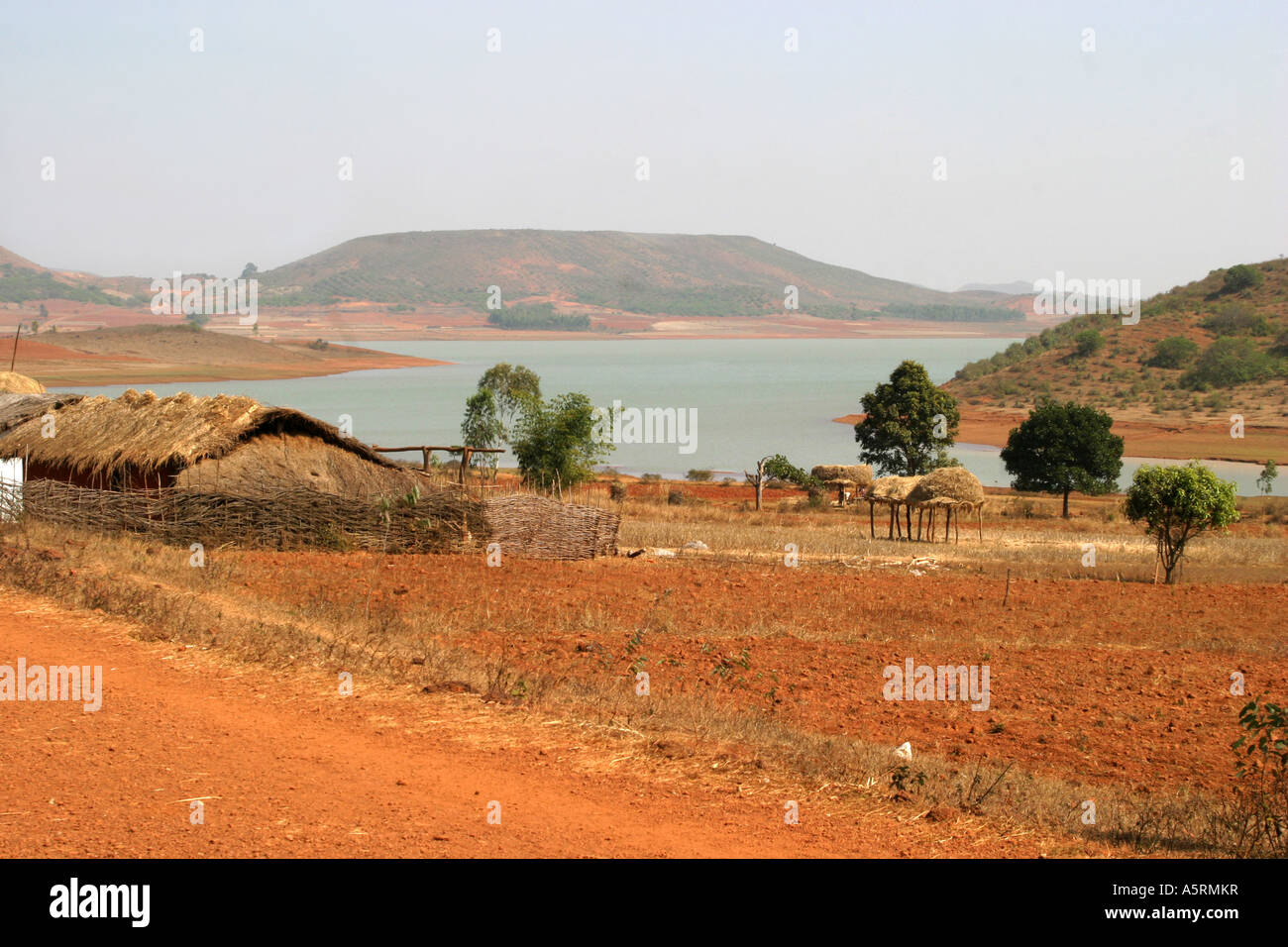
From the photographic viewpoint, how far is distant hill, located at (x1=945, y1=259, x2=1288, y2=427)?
72438 mm

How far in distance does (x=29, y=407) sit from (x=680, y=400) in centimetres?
8368

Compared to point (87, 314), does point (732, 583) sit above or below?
below

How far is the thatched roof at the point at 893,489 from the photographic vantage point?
2839 cm

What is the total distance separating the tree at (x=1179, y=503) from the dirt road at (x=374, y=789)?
16767 mm

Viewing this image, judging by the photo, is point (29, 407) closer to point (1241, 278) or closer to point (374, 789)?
point (374, 789)

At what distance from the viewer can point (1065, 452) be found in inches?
1722

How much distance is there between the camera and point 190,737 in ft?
23.2

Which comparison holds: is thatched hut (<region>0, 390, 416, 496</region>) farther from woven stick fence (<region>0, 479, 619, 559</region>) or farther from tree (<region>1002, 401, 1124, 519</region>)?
tree (<region>1002, 401, 1124, 519</region>)

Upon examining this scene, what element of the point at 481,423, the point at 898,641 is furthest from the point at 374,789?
the point at 481,423

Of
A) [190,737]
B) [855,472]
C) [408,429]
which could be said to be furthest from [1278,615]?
[408,429]

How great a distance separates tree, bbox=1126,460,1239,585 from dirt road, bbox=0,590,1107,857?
16767mm

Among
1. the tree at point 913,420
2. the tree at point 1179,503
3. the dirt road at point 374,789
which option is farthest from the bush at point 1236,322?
the dirt road at point 374,789
